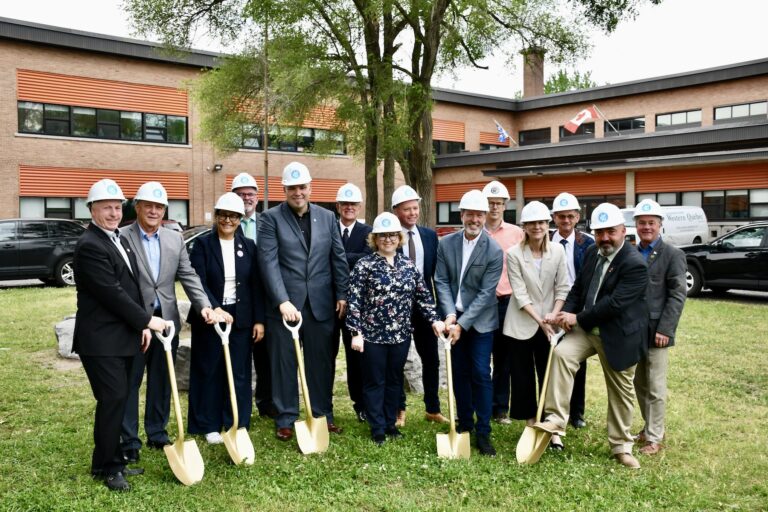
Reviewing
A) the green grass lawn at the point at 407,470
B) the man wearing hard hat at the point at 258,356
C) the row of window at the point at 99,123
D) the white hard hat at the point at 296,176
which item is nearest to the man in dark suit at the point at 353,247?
the green grass lawn at the point at 407,470

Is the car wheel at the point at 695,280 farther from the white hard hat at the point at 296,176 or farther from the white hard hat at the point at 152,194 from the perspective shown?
the white hard hat at the point at 152,194

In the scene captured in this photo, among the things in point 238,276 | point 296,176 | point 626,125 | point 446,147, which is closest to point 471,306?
point 296,176

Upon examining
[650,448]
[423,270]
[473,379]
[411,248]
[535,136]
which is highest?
[535,136]

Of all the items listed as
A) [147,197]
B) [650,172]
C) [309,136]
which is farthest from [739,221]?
[147,197]

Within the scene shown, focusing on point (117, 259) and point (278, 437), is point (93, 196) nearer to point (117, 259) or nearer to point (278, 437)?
point (117, 259)

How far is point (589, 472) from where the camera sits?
16.3ft

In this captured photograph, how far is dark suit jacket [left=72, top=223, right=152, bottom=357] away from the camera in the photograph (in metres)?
4.48

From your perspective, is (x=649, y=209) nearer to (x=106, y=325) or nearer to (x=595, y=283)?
(x=595, y=283)

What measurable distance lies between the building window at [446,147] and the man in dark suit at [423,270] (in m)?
32.6

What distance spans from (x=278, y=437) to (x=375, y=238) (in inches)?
73.1

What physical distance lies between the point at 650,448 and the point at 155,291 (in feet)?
13.5

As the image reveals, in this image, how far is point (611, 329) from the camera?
203 inches

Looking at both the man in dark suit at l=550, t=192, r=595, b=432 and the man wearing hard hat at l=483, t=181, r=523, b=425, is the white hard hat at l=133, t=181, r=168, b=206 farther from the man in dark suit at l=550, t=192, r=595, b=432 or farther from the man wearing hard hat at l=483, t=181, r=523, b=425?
the man in dark suit at l=550, t=192, r=595, b=432

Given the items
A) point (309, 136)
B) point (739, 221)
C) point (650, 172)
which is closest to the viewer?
point (739, 221)
